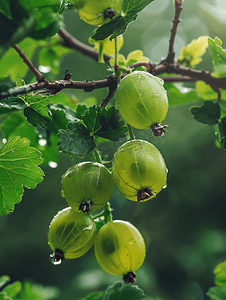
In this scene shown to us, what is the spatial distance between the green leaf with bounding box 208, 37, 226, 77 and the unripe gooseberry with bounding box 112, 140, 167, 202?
397mm

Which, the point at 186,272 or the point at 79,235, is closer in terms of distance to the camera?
the point at 79,235

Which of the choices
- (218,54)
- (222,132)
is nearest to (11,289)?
(222,132)

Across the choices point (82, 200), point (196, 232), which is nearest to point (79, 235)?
point (82, 200)

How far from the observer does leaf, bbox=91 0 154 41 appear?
0.53 meters

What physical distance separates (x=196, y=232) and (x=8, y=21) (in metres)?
2.06

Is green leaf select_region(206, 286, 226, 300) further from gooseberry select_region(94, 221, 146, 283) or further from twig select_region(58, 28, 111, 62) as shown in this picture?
twig select_region(58, 28, 111, 62)

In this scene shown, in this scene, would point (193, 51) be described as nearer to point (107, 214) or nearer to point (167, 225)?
point (107, 214)

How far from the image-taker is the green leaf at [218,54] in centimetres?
73

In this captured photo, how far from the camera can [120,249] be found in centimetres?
57

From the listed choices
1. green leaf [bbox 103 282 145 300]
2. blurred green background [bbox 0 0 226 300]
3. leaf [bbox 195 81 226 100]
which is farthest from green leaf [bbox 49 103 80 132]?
blurred green background [bbox 0 0 226 300]

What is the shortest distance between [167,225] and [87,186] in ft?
5.82

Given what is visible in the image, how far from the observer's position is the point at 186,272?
2055 mm

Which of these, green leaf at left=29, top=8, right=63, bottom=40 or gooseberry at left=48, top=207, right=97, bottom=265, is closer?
green leaf at left=29, top=8, right=63, bottom=40

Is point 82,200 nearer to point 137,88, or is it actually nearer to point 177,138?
point 137,88
